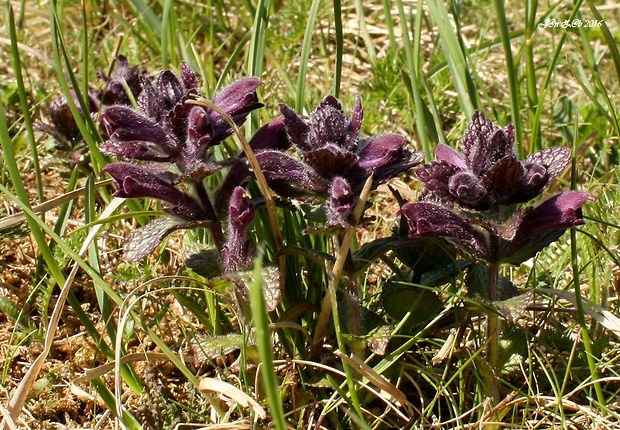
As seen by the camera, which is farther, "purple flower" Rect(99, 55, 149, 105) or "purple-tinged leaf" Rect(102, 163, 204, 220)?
"purple flower" Rect(99, 55, 149, 105)

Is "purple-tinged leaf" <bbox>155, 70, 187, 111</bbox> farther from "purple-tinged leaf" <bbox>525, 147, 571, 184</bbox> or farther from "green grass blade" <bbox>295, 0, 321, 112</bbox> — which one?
"purple-tinged leaf" <bbox>525, 147, 571, 184</bbox>

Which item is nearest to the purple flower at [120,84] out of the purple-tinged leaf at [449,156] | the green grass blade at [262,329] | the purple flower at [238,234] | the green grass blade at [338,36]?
the green grass blade at [338,36]

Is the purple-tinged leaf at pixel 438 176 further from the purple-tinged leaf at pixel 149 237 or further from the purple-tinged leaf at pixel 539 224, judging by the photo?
the purple-tinged leaf at pixel 149 237

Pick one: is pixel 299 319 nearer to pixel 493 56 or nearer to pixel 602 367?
pixel 602 367

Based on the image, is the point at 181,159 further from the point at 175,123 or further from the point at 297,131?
Result: the point at 297,131

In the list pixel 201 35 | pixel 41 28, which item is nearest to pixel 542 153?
pixel 201 35

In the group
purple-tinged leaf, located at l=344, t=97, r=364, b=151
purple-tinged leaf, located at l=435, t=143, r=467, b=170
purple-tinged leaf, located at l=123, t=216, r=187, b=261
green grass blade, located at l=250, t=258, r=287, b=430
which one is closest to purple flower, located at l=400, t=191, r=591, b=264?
purple-tinged leaf, located at l=435, t=143, r=467, b=170

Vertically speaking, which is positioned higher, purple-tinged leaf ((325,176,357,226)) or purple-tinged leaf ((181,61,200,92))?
purple-tinged leaf ((181,61,200,92))
